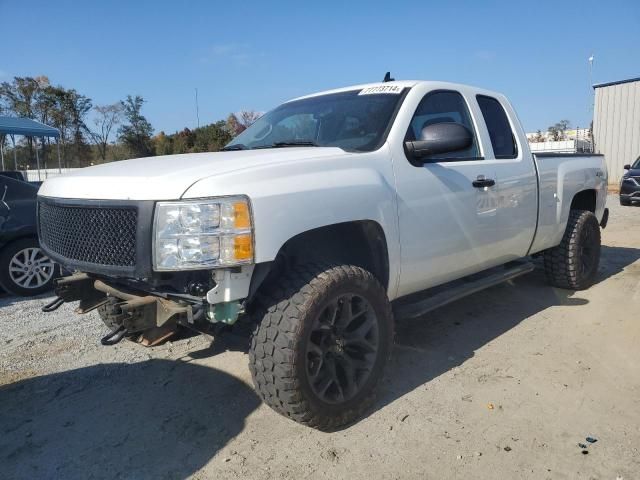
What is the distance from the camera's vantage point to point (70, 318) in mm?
4727

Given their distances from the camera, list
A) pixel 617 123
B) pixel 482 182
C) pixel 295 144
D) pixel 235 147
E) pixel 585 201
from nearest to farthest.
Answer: pixel 295 144, pixel 482 182, pixel 235 147, pixel 585 201, pixel 617 123

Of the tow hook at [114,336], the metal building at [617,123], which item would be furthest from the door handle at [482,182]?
the metal building at [617,123]

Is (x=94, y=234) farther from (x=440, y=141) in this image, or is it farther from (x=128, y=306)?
(x=440, y=141)

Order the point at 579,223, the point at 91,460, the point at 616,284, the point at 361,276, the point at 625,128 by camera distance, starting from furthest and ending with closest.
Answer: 1. the point at 625,128
2. the point at 616,284
3. the point at 579,223
4. the point at 361,276
5. the point at 91,460

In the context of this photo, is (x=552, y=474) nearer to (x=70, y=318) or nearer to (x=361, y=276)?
(x=361, y=276)

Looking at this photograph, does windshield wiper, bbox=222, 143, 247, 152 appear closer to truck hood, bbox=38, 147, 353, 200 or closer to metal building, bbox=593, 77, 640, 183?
truck hood, bbox=38, 147, 353, 200

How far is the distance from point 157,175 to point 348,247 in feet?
4.08

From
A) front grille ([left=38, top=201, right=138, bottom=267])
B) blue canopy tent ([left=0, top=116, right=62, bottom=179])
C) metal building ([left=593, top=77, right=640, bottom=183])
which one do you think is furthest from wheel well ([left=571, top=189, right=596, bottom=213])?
metal building ([left=593, top=77, right=640, bottom=183])

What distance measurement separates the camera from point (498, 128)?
13.9 feet

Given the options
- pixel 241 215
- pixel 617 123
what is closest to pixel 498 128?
pixel 241 215

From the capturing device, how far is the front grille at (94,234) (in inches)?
94.6

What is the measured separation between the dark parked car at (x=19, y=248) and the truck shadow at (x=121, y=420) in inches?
104

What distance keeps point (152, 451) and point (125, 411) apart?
1.71 ft

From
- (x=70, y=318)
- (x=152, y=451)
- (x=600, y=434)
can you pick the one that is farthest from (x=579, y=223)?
(x=70, y=318)
